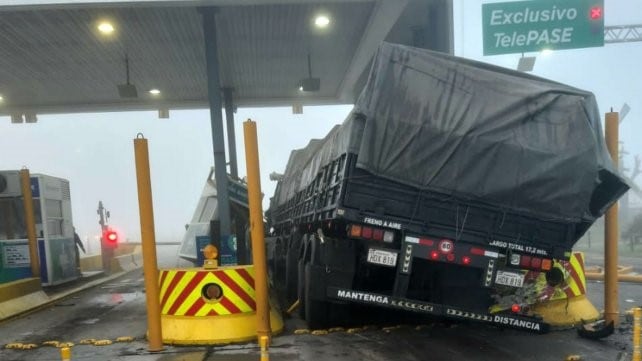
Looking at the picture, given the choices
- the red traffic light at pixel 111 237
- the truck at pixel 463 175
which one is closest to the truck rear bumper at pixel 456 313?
the truck at pixel 463 175

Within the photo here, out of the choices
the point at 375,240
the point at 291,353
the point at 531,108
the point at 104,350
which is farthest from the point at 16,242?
the point at 531,108

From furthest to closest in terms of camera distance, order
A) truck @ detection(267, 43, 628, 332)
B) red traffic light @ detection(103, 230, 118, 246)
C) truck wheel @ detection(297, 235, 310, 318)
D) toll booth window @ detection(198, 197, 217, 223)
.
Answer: red traffic light @ detection(103, 230, 118, 246) < toll booth window @ detection(198, 197, 217, 223) < truck wheel @ detection(297, 235, 310, 318) < truck @ detection(267, 43, 628, 332)

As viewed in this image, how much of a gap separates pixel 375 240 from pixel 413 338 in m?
1.85

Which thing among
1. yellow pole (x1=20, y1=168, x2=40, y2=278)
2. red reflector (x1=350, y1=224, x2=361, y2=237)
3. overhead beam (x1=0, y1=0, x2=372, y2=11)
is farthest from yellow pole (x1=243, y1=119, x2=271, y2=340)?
yellow pole (x1=20, y1=168, x2=40, y2=278)

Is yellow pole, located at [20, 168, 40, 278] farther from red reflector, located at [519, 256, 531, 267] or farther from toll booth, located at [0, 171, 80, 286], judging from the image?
red reflector, located at [519, 256, 531, 267]

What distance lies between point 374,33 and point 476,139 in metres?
8.81

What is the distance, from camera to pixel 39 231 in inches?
540

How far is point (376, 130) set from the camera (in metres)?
6.11

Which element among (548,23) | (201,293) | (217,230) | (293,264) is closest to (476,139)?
(201,293)

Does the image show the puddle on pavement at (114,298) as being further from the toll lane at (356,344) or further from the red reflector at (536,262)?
the red reflector at (536,262)

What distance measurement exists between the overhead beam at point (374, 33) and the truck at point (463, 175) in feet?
15.2

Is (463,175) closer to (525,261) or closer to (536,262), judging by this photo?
(525,261)

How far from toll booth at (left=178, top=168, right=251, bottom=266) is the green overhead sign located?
7598 mm

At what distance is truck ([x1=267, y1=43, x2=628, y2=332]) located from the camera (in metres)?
6.07
